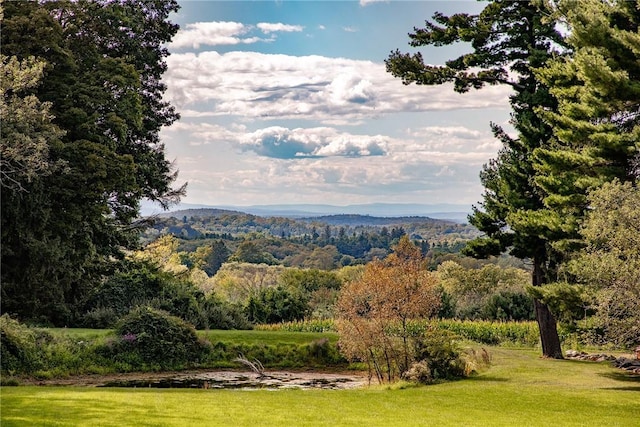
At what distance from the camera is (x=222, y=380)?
2433cm

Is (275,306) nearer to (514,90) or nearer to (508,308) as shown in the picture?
(508,308)

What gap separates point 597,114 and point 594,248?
16.5 feet

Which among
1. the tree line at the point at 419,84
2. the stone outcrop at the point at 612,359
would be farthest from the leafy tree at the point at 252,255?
the stone outcrop at the point at 612,359

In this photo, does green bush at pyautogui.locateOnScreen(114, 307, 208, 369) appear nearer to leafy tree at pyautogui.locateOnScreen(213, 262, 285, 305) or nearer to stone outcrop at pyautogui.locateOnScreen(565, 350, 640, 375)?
stone outcrop at pyautogui.locateOnScreen(565, 350, 640, 375)

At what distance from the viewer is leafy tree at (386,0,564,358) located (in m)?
23.9

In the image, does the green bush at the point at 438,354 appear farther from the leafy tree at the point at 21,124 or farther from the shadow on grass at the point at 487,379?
the leafy tree at the point at 21,124

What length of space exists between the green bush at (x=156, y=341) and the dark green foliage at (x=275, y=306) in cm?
1022

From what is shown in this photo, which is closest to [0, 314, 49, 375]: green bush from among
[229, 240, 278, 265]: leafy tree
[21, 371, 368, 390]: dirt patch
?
[21, 371, 368, 390]: dirt patch

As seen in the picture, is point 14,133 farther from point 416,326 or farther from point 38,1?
point 416,326

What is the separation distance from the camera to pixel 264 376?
2580cm

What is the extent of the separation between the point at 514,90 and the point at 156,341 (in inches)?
681

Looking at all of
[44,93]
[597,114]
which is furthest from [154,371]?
[597,114]

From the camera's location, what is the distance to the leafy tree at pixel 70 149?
2472 centimetres

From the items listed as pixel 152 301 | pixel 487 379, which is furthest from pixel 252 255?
pixel 487 379
